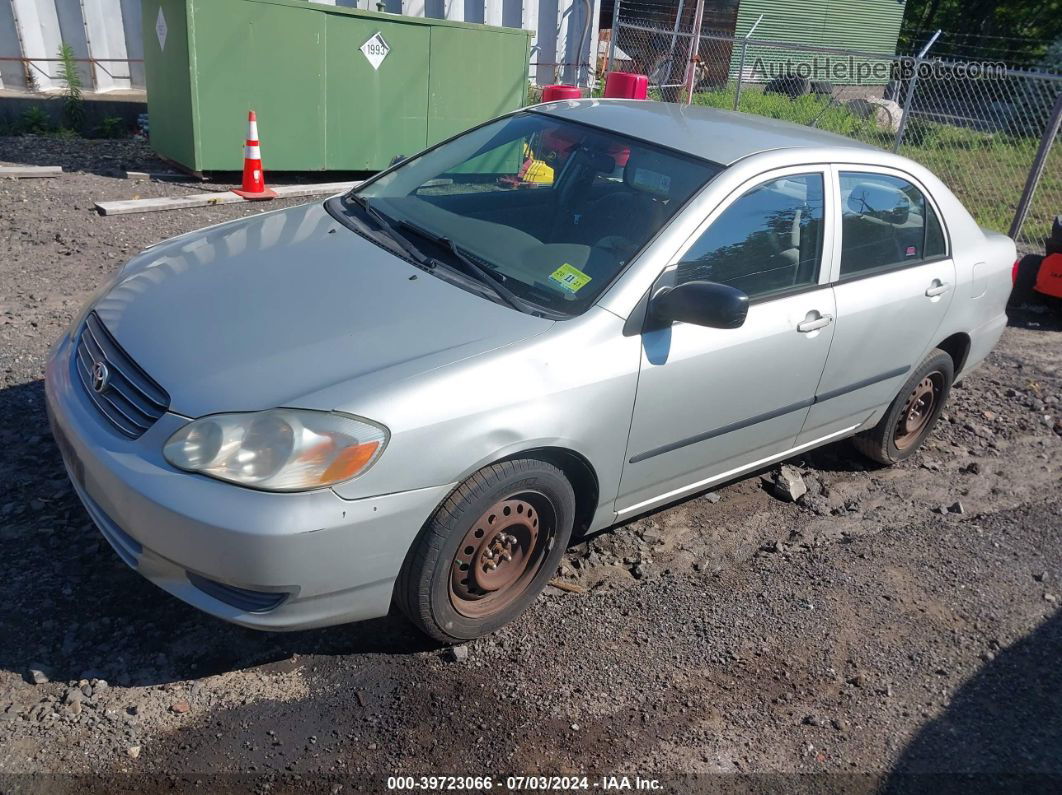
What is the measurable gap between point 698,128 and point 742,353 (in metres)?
1.06

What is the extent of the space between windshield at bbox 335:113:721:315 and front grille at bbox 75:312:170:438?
46.0 inches

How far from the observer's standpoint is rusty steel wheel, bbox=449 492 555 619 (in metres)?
2.91

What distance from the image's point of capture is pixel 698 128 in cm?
380

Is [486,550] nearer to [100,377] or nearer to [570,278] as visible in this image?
[570,278]

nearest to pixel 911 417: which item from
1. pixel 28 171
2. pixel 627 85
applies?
pixel 627 85

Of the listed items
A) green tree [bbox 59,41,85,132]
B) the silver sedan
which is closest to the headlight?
the silver sedan

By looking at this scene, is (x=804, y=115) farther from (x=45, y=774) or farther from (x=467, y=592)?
Answer: (x=45, y=774)

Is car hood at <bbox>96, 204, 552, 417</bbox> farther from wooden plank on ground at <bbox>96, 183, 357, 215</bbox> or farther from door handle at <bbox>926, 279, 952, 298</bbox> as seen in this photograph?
wooden plank on ground at <bbox>96, 183, 357, 215</bbox>

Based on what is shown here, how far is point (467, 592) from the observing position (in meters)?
3.03

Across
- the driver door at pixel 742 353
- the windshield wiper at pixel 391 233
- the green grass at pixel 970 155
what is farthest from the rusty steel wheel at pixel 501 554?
the green grass at pixel 970 155

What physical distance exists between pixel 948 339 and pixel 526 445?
2844 mm

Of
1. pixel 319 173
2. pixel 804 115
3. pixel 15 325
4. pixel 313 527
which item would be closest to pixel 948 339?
pixel 313 527

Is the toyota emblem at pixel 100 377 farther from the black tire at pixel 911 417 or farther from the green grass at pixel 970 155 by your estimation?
the green grass at pixel 970 155

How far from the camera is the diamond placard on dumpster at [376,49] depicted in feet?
28.7
